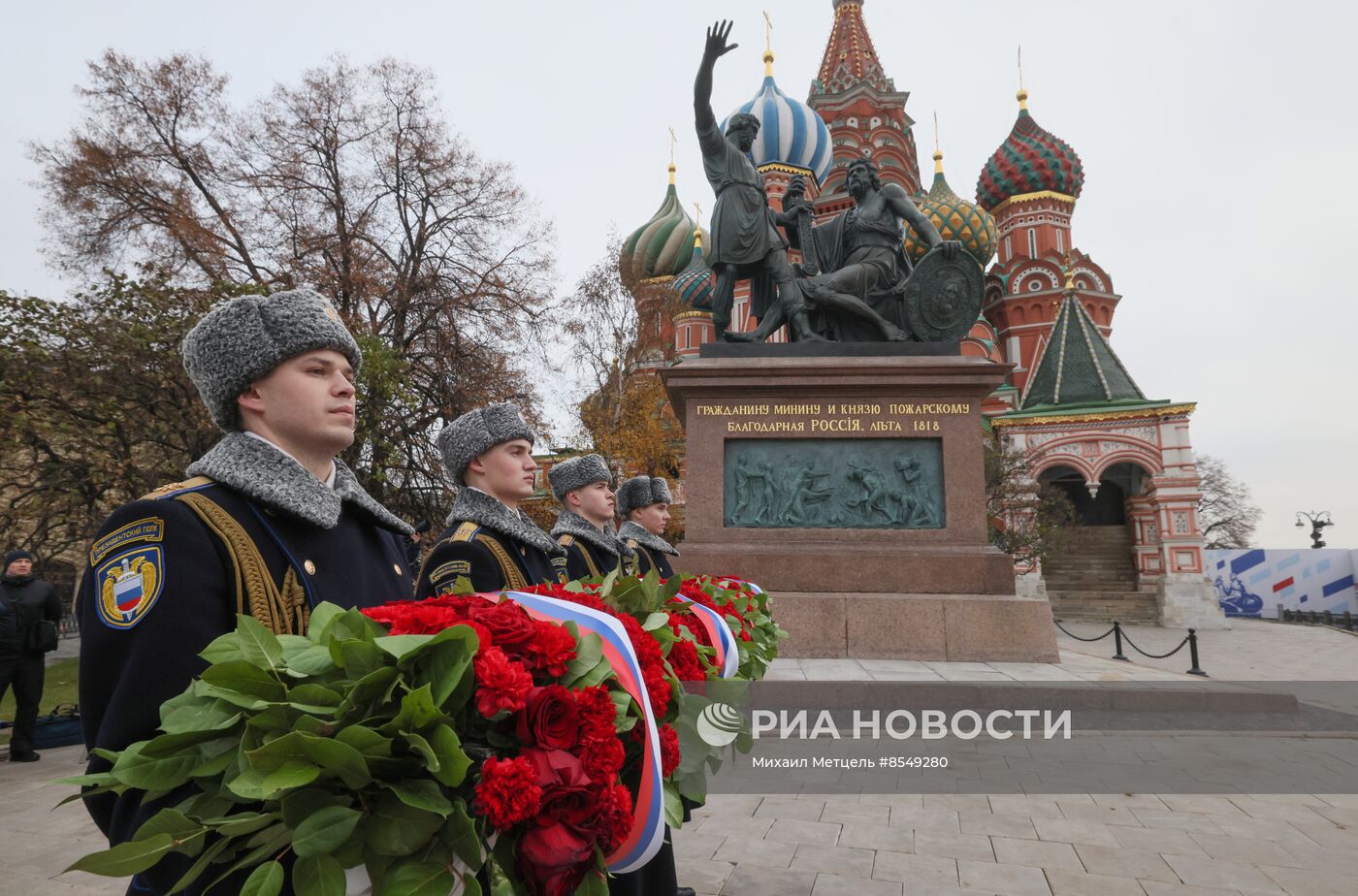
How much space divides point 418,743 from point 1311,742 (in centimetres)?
798

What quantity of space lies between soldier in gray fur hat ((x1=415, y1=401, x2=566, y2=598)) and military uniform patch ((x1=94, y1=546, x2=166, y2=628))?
1.37 meters

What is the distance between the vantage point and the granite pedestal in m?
8.78

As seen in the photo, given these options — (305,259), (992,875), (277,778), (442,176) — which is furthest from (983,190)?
(277,778)

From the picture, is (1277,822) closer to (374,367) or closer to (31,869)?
(31,869)

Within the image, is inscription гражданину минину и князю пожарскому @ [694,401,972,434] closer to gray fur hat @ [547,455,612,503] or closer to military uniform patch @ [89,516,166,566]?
gray fur hat @ [547,455,612,503]

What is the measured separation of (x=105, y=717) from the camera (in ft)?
4.55

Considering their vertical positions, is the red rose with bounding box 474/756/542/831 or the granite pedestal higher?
the granite pedestal

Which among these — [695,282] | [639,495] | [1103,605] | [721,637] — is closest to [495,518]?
[721,637]

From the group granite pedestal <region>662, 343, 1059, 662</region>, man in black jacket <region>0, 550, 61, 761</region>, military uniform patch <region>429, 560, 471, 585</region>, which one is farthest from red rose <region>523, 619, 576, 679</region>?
man in black jacket <region>0, 550, 61, 761</region>

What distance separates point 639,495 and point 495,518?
11.0ft

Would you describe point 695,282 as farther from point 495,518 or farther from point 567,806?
point 567,806

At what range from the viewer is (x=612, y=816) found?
1322mm

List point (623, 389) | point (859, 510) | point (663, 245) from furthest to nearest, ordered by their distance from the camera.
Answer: point (663, 245), point (623, 389), point (859, 510)

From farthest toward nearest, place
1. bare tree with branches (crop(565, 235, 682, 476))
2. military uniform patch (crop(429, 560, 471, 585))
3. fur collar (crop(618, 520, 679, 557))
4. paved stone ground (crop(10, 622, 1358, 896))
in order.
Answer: bare tree with branches (crop(565, 235, 682, 476))
fur collar (crop(618, 520, 679, 557))
paved stone ground (crop(10, 622, 1358, 896))
military uniform patch (crop(429, 560, 471, 585))
